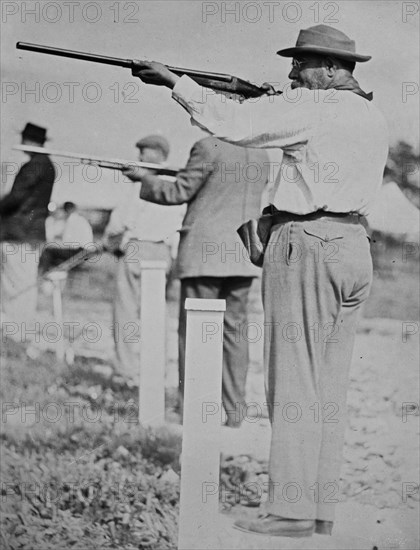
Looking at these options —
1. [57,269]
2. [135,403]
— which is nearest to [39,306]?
[57,269]

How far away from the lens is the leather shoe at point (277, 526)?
5.18 metres

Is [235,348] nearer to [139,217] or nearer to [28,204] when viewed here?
[139,217]

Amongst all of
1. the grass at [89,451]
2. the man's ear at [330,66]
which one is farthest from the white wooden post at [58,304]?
the man's ear at [330,66]

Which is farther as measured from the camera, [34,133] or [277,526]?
[34,133]

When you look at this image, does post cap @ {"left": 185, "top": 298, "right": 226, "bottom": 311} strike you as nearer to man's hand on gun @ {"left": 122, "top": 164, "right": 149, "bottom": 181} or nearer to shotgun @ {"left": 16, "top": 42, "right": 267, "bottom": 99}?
man's hand on gun @ {"left": 122, "top": 164, "right": 149, "bottom": 181}

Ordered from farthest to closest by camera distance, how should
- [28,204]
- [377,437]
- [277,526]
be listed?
[28,204], [377,437], [277,526]

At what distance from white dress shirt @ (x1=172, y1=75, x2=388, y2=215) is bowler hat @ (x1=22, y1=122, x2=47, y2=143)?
587 mm

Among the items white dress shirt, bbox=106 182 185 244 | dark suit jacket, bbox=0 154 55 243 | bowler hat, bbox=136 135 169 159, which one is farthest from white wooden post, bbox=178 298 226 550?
dark suit jacket, bbox=0 154 55 243

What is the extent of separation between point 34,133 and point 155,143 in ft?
1.63

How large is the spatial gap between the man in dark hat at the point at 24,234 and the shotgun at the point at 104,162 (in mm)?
24

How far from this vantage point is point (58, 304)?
540 cm

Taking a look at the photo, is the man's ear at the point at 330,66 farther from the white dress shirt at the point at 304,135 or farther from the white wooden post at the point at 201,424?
the white wooden post at the point at 201,424

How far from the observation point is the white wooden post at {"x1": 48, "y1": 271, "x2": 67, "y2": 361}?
5.39 metres

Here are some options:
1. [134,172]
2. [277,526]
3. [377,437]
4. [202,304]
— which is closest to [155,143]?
[134,172]
